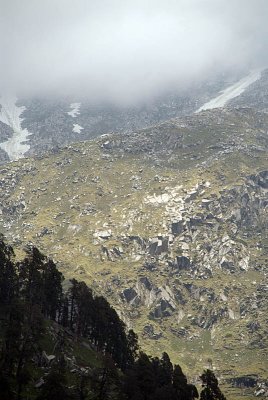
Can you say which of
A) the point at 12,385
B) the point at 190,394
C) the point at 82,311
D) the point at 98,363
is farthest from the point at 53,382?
the point at 82,311

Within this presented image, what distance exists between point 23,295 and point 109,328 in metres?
33.0

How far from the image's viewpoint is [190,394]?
121688mm

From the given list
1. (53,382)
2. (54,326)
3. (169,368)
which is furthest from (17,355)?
(169,368)

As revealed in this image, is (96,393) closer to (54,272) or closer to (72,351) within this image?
(72,351)

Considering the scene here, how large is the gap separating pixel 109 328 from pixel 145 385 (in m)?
65.5

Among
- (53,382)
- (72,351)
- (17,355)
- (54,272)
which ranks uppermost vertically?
(54,272)

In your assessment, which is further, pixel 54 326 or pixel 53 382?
pixel 54 326

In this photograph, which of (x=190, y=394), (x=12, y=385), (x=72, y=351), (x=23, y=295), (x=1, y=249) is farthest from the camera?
(x=1, y=249)

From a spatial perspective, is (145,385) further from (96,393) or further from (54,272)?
(54,272)

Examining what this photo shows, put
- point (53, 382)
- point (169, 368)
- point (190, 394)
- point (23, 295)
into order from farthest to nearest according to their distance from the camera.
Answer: point (23, 295) < point (169, 368) < point (190, 394) < point (53, 382)

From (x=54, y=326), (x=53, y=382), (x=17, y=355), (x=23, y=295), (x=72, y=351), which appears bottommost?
(x=53, y=382)

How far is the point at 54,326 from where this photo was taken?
152 m

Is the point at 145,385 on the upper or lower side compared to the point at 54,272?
lower

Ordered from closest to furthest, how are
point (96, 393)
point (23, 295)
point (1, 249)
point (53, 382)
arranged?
1. point (53, 382)
2. point (96, 393)
3. point (23, 295)
4. point (1, 249)
